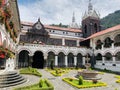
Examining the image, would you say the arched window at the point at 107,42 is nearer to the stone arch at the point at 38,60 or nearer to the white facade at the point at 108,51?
the white facade at the point at 108,51

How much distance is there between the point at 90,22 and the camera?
157ft

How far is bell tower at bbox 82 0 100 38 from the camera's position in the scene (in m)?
47.3

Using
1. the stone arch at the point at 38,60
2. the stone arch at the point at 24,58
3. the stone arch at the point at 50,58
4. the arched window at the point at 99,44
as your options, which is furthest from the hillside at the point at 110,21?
the stone arch at the point at 24,58

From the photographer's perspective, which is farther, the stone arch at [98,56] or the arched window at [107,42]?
the stone arch at [98,56]

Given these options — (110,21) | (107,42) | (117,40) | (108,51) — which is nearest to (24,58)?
(108,51)

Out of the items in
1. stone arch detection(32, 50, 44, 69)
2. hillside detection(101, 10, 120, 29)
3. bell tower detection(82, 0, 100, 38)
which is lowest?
stone arch detection(32, 50, 44, 69)

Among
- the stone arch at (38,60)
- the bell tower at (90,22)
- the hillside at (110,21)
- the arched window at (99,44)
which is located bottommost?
the stone arch at (38,60)

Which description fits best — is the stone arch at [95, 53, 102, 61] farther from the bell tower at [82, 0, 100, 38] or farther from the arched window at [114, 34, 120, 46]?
the bell tower at [82, 0, 100, 38]

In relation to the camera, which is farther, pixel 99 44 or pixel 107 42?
pixel 99 44

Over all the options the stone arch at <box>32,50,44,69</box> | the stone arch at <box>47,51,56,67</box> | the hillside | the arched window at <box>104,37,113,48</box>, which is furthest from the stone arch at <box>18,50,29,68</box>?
the hillside

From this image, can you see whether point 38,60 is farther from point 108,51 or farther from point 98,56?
point 108,51

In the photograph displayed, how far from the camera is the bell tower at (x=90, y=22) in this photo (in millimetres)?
47312

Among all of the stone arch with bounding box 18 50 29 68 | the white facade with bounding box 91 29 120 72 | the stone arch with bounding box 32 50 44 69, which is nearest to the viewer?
the white facade with bounding box 91 29 120 72

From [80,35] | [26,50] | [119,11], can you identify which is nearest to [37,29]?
[26,50]
